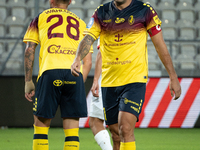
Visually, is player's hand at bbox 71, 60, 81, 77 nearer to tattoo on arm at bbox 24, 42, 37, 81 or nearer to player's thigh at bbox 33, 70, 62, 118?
player's thigh at bbox 33, 70, 62, 118

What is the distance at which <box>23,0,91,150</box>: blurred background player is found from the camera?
122 inches

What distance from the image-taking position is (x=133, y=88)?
9.84ft

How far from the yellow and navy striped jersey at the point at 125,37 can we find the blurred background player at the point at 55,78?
253mm

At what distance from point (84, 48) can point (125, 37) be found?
398 millimetres

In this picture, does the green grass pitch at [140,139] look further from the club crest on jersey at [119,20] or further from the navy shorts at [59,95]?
the club crest on jersey at [119,20]

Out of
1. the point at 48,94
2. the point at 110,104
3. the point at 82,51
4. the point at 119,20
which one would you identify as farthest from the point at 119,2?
the point at 48,94

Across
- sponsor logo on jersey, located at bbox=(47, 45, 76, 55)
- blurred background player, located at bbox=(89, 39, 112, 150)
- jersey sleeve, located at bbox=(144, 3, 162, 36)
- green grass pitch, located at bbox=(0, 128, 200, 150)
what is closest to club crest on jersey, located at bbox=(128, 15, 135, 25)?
jersey sleeve, located at bbox=(144, 3, 162, 36)

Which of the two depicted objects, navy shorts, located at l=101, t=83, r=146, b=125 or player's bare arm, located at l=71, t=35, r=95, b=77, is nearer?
player's bare arm, located at l=71, t=35, r=95, b=77

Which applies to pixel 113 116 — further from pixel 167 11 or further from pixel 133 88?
pixel 167 11

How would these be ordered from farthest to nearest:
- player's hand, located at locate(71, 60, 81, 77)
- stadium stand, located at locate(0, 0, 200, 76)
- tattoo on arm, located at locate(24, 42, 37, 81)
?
stadium stand, located at locate(0, 0, 200, 76)
tattoo on arm, located at locate(24, 42, 37, 81)
player's hand, located at locate(71, 60, 81, 77)

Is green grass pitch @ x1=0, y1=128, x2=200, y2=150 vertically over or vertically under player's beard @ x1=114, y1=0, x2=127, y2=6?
under

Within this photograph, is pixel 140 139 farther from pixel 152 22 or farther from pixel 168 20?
pixel 168 20

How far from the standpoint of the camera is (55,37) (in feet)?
10.4

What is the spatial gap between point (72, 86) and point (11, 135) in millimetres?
3495
